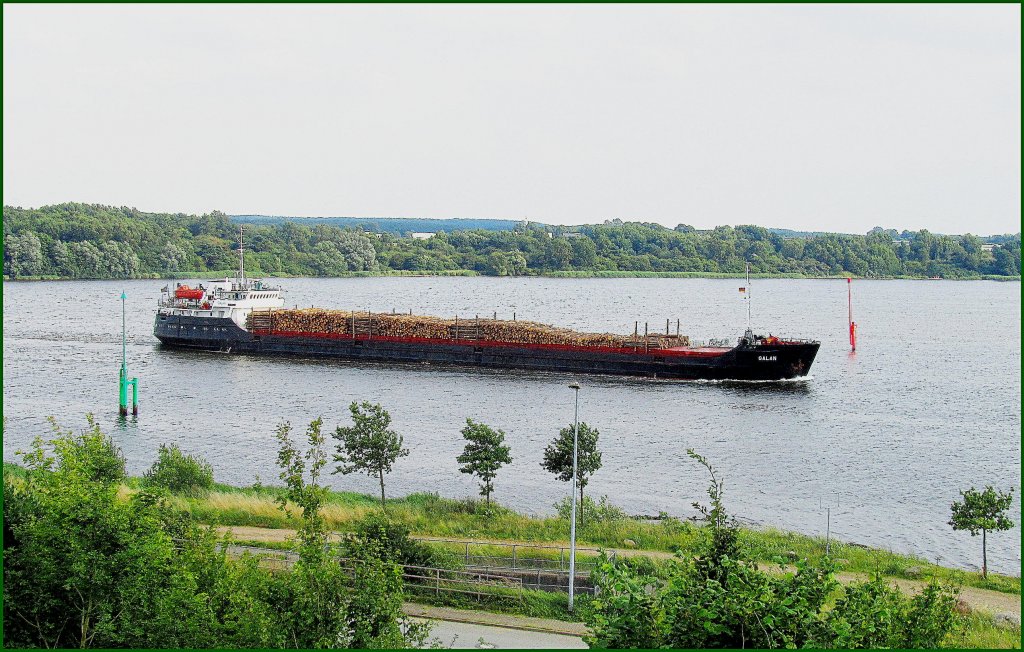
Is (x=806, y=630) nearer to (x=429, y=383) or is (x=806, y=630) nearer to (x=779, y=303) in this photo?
(x=429, y=383)

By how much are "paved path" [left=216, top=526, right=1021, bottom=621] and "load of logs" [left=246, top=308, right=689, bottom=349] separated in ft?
120

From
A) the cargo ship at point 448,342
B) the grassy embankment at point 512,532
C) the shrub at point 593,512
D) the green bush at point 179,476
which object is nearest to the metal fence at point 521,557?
the grassy embankment at point 512,532

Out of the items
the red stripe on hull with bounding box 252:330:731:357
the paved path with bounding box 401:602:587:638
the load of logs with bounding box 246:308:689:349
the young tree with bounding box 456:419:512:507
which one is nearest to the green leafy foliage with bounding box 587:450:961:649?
the paved path with bounding box 401:602:587:638

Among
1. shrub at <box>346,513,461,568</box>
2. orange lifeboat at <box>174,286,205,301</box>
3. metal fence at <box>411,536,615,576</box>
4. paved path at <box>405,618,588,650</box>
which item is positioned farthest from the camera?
orange lifeboat at <box>174,286,205,301</box>

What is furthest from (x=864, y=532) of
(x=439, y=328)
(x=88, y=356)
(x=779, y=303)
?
(x=779, y=303)

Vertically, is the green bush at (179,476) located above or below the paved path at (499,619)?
above

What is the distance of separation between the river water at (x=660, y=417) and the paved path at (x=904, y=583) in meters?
4.76

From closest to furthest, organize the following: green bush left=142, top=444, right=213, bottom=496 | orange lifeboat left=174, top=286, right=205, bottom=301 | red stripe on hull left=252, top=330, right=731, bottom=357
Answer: green bush left=142, top=444, right=213, bottom=496 → red stripe on hull left=252, top=330, right=731, bottom=357 → orange lifeboat left=174, top=286, right=205, bottom=301

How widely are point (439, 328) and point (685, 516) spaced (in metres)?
38.3

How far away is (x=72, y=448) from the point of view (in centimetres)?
2106

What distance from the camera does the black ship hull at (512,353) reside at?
60438mm

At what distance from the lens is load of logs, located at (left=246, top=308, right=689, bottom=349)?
6550cm

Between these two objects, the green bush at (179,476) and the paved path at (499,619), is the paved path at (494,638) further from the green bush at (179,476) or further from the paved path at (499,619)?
the green bush at (179,476)

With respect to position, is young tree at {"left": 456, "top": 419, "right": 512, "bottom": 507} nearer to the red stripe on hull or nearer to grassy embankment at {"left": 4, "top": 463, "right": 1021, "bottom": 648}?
grassy embankment at {"left": 4, "top": 463, "right": 1021, "bottom": 648}
